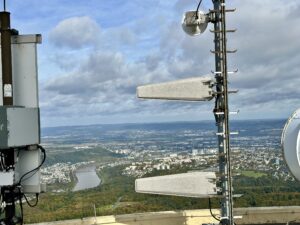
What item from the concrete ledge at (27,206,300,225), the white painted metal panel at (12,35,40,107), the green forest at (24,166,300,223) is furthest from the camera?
the green forest at (24,166,300,223)

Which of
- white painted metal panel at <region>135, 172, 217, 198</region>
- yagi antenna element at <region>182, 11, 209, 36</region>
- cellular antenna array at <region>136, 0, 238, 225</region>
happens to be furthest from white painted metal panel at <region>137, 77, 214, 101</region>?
white painted metal panel at <region>135, 172, 217, 198</region>

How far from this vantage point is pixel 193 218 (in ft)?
24.2

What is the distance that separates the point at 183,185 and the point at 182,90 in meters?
1.15

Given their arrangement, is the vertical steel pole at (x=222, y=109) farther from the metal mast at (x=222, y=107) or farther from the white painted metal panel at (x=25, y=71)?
the white painted metal panel at (x=25, y=71)

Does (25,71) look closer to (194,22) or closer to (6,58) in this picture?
(6,58)

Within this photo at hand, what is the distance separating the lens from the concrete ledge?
24.0 feet

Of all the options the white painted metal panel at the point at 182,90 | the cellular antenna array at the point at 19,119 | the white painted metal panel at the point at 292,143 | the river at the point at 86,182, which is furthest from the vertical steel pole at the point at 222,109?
the river at the point at 86,182

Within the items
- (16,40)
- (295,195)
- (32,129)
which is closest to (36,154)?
(32,129)

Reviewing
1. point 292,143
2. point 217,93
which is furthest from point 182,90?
point 292,143

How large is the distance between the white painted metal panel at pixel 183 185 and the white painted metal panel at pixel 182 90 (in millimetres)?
948

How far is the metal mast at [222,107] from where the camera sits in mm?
5137

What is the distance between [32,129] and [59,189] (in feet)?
20.5

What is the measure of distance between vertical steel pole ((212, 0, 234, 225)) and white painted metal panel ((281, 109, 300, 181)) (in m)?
0.74

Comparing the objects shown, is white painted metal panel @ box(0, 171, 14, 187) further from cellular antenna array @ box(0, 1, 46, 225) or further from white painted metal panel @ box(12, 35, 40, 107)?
white painted metal panel @ box(12, 35, 40, 107)
